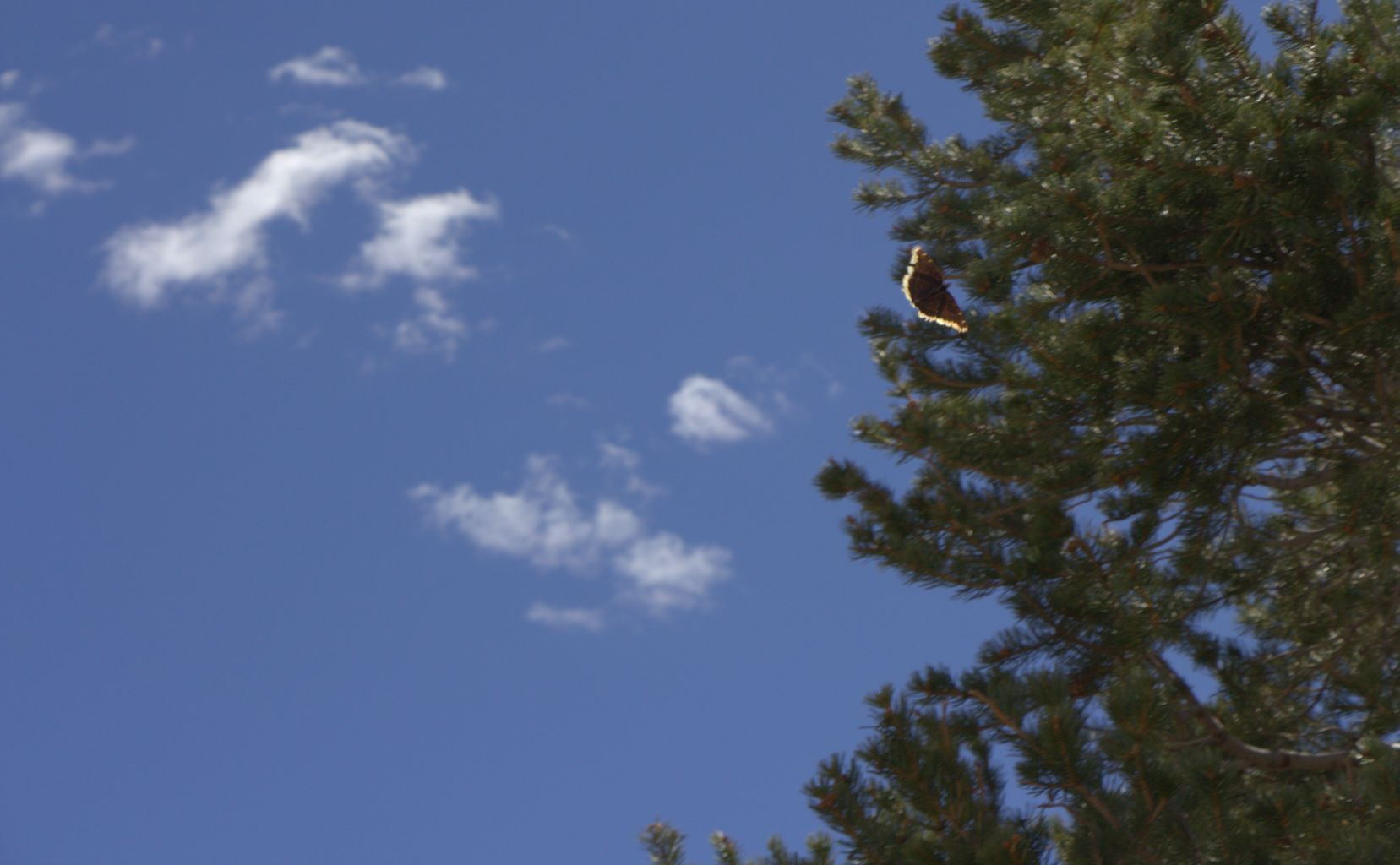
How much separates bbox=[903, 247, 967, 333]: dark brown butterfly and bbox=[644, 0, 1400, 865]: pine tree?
0.28m

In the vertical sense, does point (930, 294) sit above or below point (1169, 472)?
above

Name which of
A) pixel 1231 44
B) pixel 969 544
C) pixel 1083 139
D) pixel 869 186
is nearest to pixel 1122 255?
pixel 1083 139

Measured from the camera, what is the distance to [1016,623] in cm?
669

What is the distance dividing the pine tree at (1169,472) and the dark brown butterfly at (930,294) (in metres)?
0.28

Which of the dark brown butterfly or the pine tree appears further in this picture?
the dark brown butterfly

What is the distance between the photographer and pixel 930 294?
7.07m

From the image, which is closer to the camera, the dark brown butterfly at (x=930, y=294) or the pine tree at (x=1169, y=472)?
the pine tree at (x=1169, y=472)

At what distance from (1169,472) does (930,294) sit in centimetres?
157

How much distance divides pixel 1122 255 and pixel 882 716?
263cm

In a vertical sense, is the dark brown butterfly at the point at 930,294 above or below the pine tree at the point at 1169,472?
above

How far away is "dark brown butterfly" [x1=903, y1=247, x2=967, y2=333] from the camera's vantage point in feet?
23.0

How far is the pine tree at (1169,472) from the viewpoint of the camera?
16.8 feet

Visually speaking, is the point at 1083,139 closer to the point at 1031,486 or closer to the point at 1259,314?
the point at 1259,314

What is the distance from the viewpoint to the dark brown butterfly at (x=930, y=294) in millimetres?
7012
